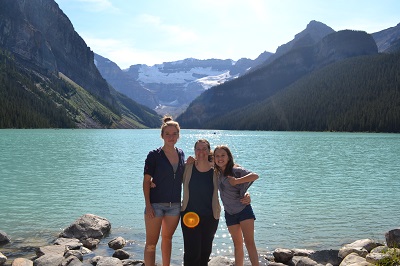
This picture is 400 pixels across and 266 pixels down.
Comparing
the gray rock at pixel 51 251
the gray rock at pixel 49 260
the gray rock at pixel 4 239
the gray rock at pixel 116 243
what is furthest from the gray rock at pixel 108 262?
the gray rock at pixel 4 239

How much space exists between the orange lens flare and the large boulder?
9918mm

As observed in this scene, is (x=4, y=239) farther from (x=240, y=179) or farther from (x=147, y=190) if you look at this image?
(x=240, y=179)

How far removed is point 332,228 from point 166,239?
1333cm

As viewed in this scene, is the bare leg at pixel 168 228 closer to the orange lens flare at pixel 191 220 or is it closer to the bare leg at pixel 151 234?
the bare leg at pixel 151 234

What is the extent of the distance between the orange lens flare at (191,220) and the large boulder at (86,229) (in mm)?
9918

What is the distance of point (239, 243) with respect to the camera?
32.1 ft

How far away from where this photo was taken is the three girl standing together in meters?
8.95

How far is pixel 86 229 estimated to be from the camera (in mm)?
17672

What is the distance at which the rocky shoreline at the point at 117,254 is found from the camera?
42.9ft

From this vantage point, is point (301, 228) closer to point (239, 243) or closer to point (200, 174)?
point (239, 243)

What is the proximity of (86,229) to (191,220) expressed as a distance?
10.3 meters

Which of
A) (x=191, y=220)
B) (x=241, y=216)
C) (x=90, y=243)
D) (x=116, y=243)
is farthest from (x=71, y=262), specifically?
(x=241, y=216)

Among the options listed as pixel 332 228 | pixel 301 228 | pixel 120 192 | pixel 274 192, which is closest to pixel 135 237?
pixel 301 228

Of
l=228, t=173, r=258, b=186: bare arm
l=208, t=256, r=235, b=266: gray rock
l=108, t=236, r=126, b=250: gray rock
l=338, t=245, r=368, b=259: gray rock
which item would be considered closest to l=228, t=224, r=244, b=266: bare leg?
l=228, t=173, r=258, b=186: bare arm
